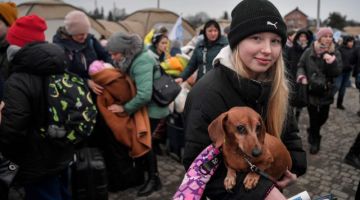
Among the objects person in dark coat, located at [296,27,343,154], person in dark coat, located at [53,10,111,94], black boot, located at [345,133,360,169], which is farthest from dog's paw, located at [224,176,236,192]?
person in dark coat, located at [296,27,343,154]

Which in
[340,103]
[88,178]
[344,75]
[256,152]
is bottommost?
[340,103]

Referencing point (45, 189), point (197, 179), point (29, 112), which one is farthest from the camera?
point (45, 189)

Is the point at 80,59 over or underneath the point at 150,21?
over

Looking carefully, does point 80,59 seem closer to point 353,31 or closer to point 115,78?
point 115,78

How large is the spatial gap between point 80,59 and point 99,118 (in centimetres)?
76

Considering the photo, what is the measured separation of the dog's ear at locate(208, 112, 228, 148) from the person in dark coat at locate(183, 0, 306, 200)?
0.34 ft

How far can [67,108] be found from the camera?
2711 millimetres

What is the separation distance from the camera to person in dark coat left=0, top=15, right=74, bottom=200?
2.51 meters

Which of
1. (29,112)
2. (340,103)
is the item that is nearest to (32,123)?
(29,112)

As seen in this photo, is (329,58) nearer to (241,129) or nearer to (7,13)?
(241,129)

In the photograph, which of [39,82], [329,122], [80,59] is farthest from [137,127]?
[329,122]

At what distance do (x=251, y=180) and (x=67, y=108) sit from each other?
5.83 ft

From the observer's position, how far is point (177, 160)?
17.0ft

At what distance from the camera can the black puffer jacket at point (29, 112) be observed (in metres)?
2.50
